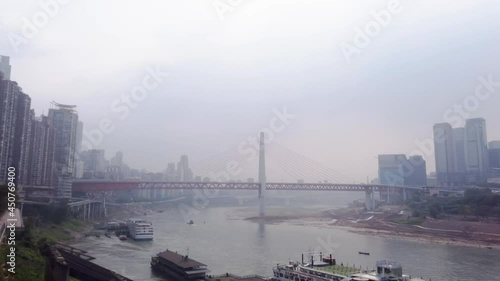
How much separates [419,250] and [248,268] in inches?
378

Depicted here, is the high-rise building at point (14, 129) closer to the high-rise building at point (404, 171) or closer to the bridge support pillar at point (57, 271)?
the bridge support pillar at point (57, 271)

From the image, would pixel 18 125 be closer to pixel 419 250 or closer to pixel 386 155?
pixel 419 250

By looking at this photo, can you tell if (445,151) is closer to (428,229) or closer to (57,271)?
(428,229)

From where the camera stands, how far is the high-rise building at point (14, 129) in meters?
21.8

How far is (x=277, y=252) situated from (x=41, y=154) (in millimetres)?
20712

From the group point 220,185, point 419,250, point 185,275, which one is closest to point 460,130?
point 220,185

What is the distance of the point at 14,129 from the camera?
23906 millimetres

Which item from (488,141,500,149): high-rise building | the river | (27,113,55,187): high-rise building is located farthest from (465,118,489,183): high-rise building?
(27,113,55,187): high-rise building

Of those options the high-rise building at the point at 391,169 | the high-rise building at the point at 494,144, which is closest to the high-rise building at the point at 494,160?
the high-rise building at the point at 494,144

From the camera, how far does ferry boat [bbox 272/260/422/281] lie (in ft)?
29.8

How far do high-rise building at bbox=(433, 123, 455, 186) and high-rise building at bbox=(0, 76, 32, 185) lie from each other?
4646cm

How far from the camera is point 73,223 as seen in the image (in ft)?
83.5

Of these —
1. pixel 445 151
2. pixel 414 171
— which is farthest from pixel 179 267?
pixel 414 171

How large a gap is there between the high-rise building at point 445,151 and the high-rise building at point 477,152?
215 cm
